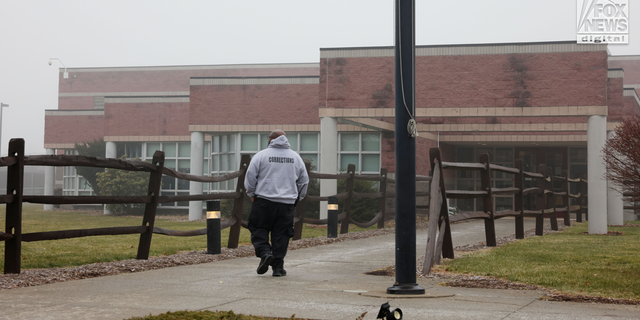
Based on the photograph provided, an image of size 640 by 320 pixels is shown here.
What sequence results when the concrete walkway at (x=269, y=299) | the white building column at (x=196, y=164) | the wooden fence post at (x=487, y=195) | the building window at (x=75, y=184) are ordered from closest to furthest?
the concrete walkway at (x=269, y=299) < the wooden fence post at (x=487, y=195) < the white building column at (x=196, y=164) < the building window at (x=75, y=184)

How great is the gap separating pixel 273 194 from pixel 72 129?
3390cm

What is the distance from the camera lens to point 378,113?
20.8 metres

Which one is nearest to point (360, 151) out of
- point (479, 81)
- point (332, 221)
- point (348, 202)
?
point (479, 81)

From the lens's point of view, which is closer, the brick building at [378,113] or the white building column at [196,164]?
the brick building at [378,113]

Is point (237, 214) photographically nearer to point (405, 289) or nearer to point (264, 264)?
point (264, 264)

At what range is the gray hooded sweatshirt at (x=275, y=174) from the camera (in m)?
7.96

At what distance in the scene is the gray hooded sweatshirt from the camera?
7957 mm

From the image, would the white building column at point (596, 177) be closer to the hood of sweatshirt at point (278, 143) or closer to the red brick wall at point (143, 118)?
the hood of sweatshirt at point (278, 143)

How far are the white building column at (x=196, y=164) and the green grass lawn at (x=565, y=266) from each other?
1784cm

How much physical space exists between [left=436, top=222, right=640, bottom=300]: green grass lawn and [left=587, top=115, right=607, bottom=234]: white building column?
693 cm

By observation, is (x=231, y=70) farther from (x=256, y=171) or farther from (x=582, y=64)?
(x=256, y=171)

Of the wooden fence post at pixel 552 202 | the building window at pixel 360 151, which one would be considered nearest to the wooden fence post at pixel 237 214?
the wooden fence post at pixel 552 202

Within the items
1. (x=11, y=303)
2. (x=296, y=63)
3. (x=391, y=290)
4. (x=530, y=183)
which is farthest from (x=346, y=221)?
(x=296, y=63)

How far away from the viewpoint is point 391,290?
611 centimetres
